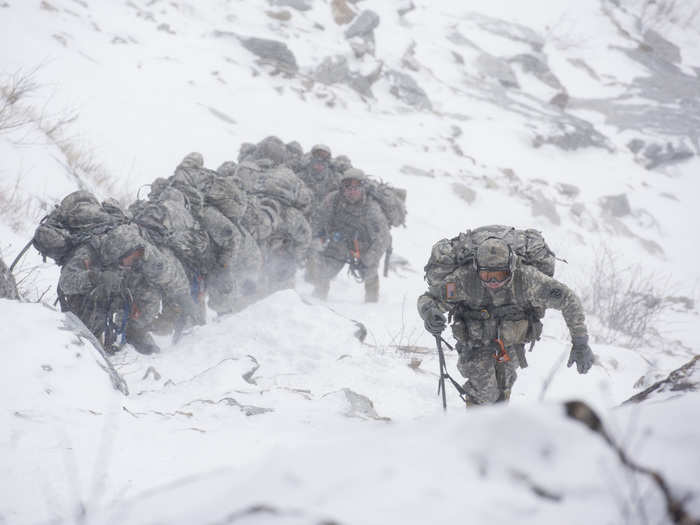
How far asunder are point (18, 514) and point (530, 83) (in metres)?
28.8

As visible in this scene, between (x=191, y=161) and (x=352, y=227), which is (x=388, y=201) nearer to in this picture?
(x=352, y=227)

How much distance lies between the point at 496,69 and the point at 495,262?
2560 cm

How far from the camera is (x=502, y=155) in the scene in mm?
18938

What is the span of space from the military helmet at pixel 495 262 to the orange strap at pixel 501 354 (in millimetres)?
482

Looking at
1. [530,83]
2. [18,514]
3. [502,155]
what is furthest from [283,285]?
[530,83]

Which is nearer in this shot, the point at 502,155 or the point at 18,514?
the point at 18,514

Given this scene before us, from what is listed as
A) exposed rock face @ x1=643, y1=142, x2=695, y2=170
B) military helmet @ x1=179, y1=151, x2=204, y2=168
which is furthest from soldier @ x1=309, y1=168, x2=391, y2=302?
exposed rock face @ x1=643, y1=142, x2=695, y2=170

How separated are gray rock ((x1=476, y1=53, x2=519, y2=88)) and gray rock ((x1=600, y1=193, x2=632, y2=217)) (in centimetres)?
1018

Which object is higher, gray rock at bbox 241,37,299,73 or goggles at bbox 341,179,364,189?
goggles at bbox 341,179,364,189

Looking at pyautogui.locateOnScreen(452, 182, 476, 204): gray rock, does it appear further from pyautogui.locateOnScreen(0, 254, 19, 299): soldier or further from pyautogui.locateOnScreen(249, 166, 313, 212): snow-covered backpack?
pyautogui.locateOnScreen(0, 254, 19, 299): soldier

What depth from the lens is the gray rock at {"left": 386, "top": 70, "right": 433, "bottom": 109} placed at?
799 inches

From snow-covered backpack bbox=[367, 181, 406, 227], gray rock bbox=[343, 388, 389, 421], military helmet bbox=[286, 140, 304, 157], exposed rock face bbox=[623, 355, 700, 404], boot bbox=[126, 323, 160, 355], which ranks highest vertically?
exposed rock face bbox=[623, 355, 700, 404]

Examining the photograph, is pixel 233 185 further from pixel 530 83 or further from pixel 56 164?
pixel 530 83

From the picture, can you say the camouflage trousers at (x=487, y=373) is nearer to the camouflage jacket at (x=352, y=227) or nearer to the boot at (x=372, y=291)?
the camouflage jacket at (x=352, y=227)
